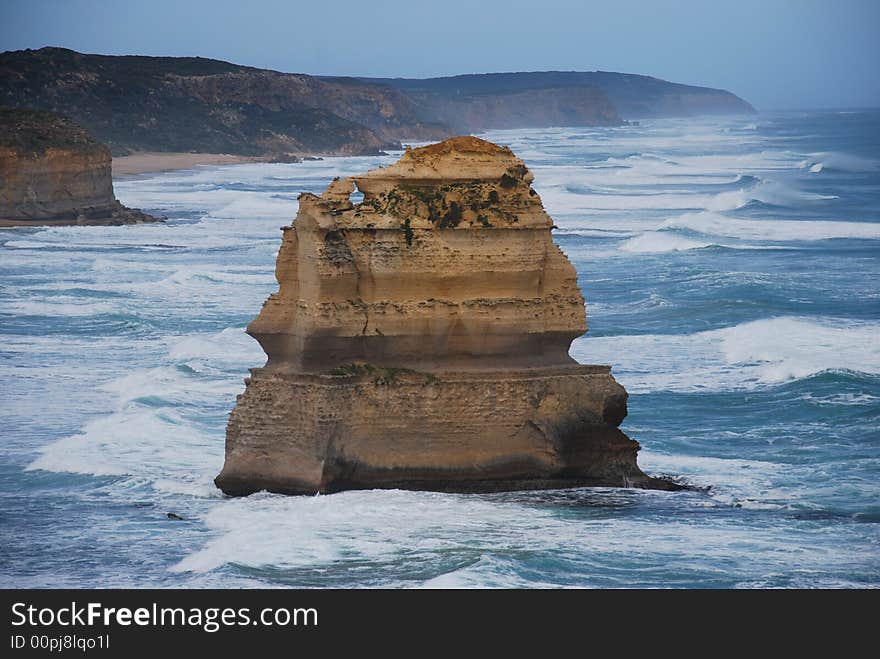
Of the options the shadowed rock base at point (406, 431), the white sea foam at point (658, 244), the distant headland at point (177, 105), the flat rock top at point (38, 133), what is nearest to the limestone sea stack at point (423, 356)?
the shadowed rock base at point (406, 431)

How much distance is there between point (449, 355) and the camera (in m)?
20.9

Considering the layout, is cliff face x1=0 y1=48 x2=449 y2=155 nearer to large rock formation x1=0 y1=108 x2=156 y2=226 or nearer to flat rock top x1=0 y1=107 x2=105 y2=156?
flat rock top x1=0 y1=107 x2=105 y2=156

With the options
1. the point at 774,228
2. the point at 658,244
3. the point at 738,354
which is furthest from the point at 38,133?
the point at 738,354

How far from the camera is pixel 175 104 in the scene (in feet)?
486

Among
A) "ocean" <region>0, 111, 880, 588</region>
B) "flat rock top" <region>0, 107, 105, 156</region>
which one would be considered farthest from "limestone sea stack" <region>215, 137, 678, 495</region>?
"flat rock top" <region>0, 107, 105, 156</region>

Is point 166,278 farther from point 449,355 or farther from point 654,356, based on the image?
point 449,355

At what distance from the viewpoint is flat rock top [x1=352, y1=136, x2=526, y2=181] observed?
21344mm

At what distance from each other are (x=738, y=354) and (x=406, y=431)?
13.6 meters

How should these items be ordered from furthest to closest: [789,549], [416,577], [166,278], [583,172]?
[583,172], [166,278], [789,549], [416,577]

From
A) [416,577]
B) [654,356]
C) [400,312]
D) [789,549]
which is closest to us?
[416,577]

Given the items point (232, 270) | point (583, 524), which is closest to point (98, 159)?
point (232, 270)

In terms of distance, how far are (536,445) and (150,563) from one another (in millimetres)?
4681

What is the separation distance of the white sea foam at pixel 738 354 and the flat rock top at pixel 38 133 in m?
38.2

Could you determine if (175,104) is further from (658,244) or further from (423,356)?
(423,356)
